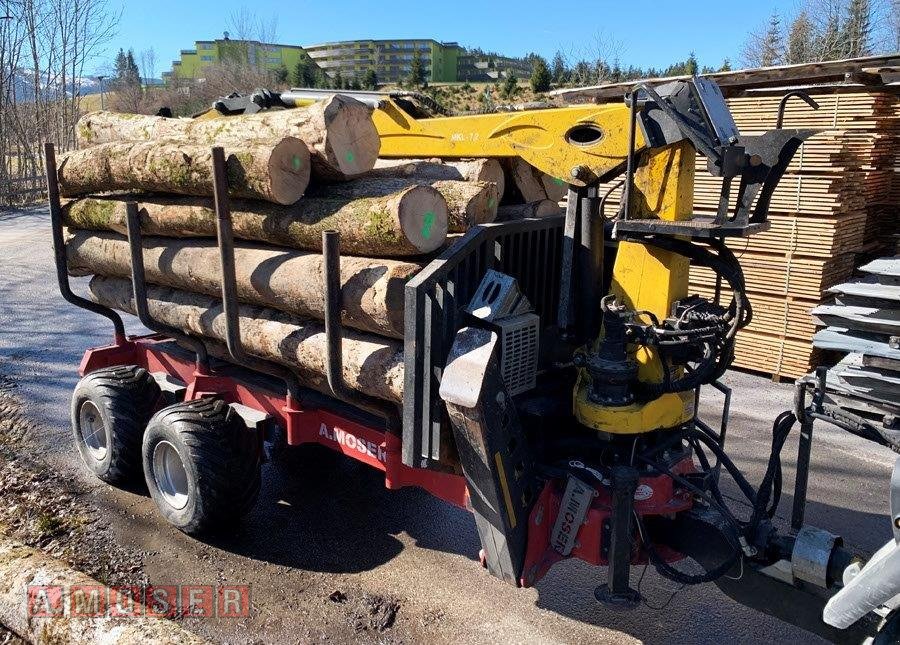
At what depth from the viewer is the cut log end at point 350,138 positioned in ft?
14.3

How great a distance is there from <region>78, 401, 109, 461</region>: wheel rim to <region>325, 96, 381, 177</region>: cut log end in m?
3.01

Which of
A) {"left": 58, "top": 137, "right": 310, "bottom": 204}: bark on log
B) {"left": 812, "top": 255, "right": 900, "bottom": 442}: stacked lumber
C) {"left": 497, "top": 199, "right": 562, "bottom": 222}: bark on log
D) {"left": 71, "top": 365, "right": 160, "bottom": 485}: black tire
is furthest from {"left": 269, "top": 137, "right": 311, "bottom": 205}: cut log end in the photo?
{"left": 812, "top": 255, "right": 900, "bottom": 442}: stacked lumber

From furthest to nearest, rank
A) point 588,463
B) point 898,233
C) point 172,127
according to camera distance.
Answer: point 898,233 → point 172,127 → point 588,463

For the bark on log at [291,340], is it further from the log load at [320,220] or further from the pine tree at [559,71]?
the pine tree at [559,71]

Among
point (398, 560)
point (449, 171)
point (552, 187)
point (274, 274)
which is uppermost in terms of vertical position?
point (449, 171)

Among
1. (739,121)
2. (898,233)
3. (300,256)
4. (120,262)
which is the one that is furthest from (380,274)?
(898,233)

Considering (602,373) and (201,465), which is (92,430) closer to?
(201,465)

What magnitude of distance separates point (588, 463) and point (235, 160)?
110 inches

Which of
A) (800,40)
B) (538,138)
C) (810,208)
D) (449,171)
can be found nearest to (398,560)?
(449,171)

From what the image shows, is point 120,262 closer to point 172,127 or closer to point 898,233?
point 172,127

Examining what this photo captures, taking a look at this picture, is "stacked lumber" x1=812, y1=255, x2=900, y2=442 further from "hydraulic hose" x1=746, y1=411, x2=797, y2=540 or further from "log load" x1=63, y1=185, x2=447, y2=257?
"log load" x1=63, y1=185, x2=447, y2=257

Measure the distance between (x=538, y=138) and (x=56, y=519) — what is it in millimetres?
4282

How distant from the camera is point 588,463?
154 inches

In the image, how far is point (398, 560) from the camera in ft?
15.7
